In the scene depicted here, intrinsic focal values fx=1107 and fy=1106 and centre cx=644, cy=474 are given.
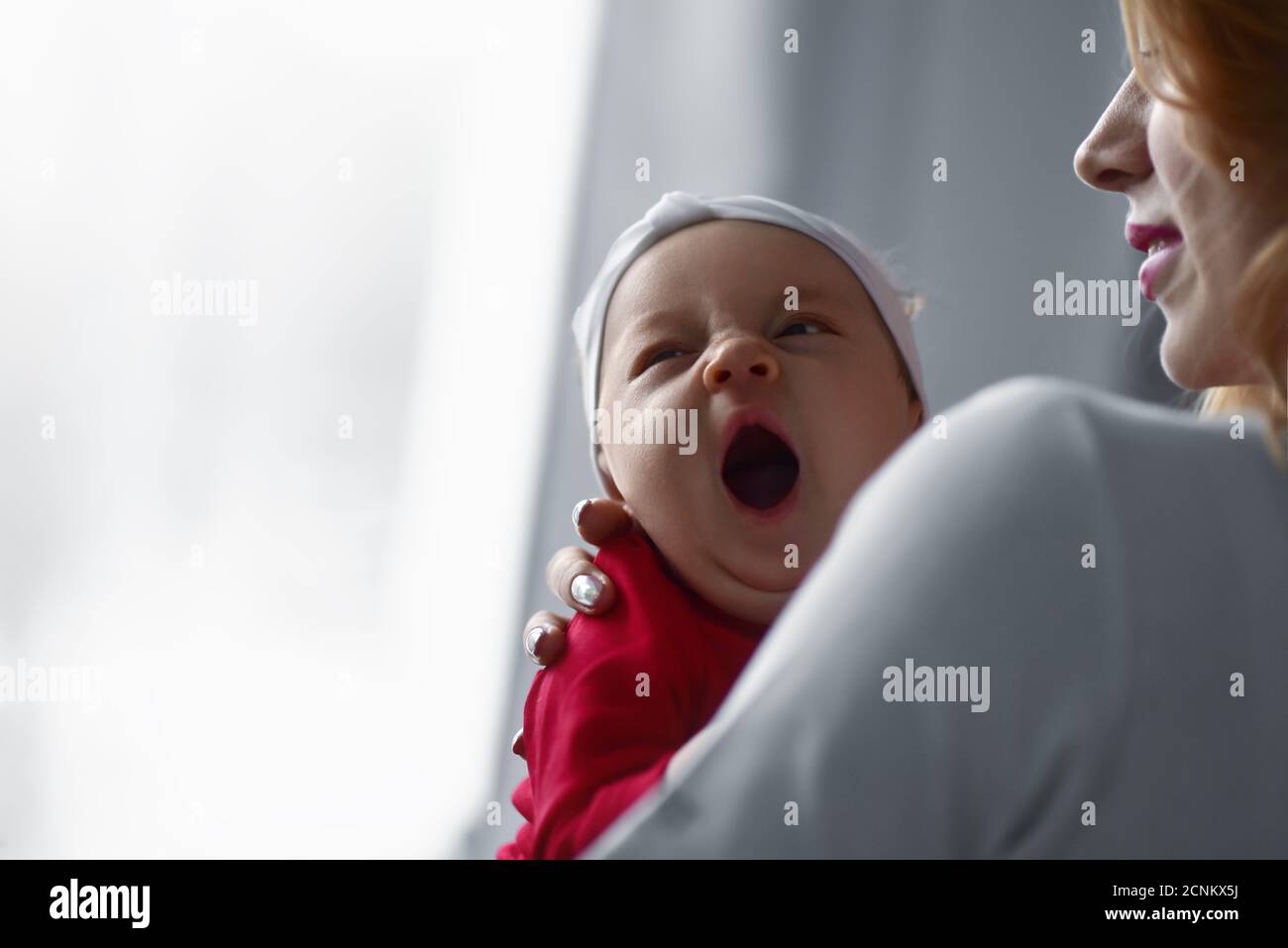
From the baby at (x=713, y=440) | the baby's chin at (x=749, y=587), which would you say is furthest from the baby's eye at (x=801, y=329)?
the baby's chin at (x=749, y=587)

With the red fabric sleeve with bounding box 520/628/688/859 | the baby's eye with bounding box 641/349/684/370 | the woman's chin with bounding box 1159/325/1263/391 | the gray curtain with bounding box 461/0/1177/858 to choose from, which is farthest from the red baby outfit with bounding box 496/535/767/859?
the gray curtain with bounding box 461/0/1177/858

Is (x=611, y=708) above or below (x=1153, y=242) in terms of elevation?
below

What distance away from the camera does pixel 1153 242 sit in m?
0.83

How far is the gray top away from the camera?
1.77 ft

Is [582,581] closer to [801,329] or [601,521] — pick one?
[601,521]

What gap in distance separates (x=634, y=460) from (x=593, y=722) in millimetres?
264

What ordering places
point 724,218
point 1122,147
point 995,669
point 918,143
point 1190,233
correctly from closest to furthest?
point 995,669
point 1190,233
point 1122,147
point 724,218
point 918,143

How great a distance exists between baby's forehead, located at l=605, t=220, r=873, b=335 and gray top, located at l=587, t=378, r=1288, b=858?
45cm

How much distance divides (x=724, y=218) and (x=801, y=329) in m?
0.13

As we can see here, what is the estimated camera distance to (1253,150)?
69cm

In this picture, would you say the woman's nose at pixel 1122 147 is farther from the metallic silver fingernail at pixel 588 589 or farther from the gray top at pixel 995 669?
the metallic silver fingernail at pixel 588 589

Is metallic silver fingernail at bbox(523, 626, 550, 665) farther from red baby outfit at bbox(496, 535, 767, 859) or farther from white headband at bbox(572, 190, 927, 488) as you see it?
white headband at bbox(572, 190, 927, 488)

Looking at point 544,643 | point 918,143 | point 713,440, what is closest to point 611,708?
point 544,643

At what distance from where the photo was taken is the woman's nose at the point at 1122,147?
2.78 ft
